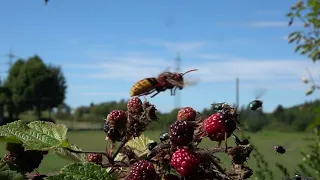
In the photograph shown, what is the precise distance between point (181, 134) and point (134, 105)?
0.10m

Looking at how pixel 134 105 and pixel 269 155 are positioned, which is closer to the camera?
Answer: pixel 134 105

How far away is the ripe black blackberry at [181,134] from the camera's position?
60 centimetres

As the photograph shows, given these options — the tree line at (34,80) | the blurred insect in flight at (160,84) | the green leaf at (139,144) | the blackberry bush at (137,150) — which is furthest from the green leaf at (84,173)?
the tree line at (34,80)

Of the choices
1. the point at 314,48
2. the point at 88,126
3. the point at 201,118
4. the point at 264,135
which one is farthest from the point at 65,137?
the point at 88,126

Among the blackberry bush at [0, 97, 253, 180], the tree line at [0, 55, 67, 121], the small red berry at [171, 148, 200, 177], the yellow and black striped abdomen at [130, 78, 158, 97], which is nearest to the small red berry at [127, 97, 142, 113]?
the blackberry bush at [0, 97, 253, 180]

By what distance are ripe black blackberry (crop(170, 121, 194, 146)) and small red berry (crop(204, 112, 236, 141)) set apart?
0.02 m

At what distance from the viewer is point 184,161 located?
0.57m

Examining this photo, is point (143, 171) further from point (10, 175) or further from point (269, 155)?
point (269, 155)

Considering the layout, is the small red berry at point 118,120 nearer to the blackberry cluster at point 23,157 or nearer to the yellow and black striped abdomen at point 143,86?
the blackberry cluster at point 23,157

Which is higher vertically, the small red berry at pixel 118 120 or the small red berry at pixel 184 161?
the small red berry at pixel 118 120

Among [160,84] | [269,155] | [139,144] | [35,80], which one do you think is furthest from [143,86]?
[35,80]

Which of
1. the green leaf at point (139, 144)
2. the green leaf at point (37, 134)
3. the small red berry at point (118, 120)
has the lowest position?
the green leaf at point (139, 144)

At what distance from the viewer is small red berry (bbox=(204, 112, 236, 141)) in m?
0.63

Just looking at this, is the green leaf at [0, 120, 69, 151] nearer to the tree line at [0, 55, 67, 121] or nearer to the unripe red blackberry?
the unripe red blackberry
